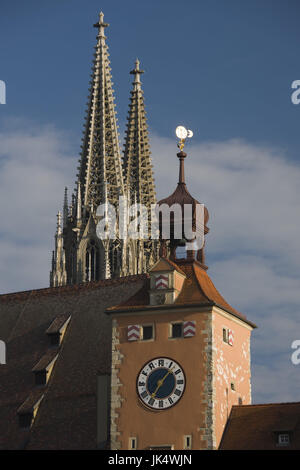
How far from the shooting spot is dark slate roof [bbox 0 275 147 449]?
194 ft

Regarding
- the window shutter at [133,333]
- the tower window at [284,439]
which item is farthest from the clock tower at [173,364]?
the tower window at [284,439]

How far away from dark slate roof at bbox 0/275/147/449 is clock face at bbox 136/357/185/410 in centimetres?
409

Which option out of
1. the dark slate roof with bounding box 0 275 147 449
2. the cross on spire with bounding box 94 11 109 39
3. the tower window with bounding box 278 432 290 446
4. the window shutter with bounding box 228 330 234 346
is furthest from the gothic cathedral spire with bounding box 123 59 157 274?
the tower window with bounding box 278 432 290 446

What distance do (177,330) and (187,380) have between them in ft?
7.03

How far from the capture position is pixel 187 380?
178 ft

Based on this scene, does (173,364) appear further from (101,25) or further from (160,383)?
(101,25)

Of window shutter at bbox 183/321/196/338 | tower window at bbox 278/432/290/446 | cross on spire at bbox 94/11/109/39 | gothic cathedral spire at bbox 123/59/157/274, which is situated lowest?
tower window at bbox 278/432/290/446

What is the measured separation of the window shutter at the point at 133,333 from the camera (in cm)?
5566

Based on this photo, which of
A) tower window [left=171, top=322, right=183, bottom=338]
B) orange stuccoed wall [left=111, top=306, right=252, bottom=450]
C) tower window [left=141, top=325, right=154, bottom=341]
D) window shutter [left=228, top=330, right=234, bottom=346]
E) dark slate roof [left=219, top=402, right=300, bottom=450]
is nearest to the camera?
dark slate roof [left=219, top=402, right=300, bottom=450]

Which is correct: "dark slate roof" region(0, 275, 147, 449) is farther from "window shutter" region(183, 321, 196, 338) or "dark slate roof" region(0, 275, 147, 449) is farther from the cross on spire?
the cross on spire

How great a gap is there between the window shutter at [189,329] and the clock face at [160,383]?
119cm

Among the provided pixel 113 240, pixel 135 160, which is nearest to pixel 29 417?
pixel 113 240
